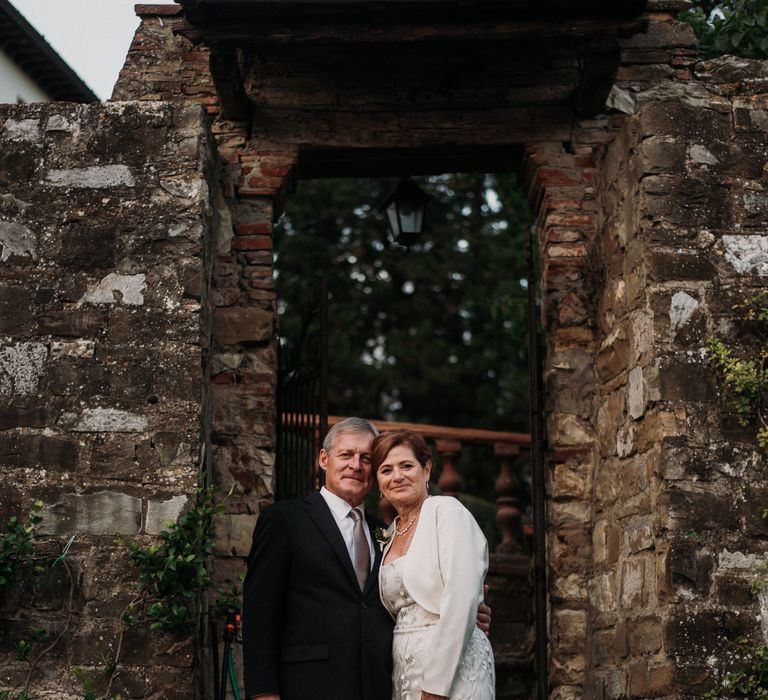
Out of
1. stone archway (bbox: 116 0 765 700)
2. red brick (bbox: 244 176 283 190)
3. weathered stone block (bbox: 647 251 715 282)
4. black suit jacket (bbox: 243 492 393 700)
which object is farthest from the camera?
red brick (bbox: 244 176 283 190)

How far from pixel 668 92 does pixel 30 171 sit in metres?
3.17

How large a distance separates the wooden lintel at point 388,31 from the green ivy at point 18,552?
219cm

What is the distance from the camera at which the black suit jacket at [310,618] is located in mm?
3562

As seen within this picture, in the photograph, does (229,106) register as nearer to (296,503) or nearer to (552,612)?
(296,503)

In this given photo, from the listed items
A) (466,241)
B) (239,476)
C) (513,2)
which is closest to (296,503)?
(239,476)

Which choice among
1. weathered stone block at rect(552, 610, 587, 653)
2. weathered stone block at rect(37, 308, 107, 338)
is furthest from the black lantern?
weathered stone block at rect(552, 610, 587, 653)

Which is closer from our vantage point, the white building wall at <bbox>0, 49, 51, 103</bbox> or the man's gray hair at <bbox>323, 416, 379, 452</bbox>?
the man's gray hair at <bbox>323, 416, 379, 452</bbox>

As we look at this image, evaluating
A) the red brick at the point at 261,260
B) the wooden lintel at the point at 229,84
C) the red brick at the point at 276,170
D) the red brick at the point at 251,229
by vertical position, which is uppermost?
the wooden lintel at the point at 229,84

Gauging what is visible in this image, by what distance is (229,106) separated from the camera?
18.9 ft

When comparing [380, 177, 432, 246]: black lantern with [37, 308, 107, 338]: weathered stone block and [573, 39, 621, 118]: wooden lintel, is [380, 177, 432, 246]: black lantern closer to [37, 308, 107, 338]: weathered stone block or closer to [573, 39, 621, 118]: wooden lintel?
[573, 39, 621, 118]: wooden lintel

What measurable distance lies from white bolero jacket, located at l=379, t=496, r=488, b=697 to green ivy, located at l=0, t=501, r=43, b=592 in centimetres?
182

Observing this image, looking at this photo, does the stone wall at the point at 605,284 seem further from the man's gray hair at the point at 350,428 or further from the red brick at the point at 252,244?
the man's gray hair at the point at 350,428

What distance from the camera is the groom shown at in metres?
3.58

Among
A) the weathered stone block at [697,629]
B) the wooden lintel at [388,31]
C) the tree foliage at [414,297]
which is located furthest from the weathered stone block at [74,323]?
the tree foliage at [414,297]
